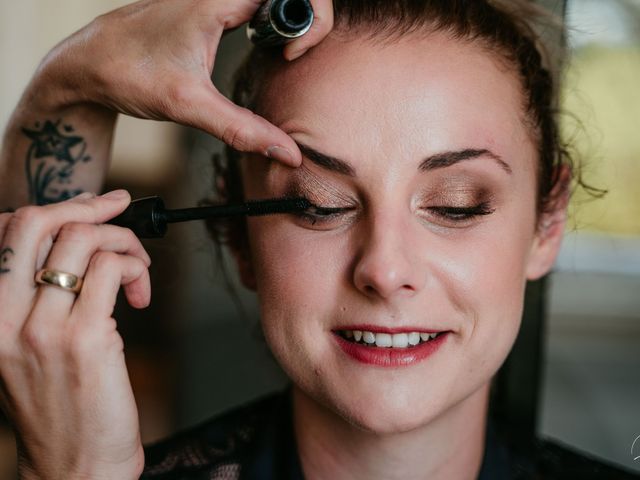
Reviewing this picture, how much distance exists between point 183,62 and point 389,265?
1.30 feet

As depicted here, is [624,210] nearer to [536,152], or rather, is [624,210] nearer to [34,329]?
[536,152]

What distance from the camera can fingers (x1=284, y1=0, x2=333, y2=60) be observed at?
3.41ft

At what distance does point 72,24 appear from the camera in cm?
223

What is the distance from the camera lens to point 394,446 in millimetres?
1219

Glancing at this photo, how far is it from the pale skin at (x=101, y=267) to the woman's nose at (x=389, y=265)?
0.17 m

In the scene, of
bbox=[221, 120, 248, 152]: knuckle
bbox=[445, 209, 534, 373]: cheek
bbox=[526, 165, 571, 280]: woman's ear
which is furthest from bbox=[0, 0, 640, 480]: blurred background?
bbox=[221, 120, 248, 152]: knuckle

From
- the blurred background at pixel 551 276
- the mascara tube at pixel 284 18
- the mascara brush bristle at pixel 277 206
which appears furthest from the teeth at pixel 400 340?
the blurred background at pixel 551 276

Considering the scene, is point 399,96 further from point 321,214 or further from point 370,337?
point 370,337

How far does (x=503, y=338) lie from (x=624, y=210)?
74cm

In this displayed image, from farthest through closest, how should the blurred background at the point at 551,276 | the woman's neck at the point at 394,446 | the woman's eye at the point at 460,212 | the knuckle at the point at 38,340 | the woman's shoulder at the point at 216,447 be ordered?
the blurred background at the point at 551,276
the woman's shoulder at the point at 216,447
the woman's neck at the point at 394,446
the woman's eye at the point at 460,212
the knuckle at the point at 38,340

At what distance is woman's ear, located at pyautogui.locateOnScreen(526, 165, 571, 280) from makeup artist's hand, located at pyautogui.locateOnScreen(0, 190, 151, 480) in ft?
2.17

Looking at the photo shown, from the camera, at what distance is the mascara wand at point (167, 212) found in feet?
3.40

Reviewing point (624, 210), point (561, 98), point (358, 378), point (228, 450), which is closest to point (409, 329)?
point (358, 378)

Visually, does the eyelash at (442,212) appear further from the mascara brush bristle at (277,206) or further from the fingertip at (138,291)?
the fingertip at (138,291)
